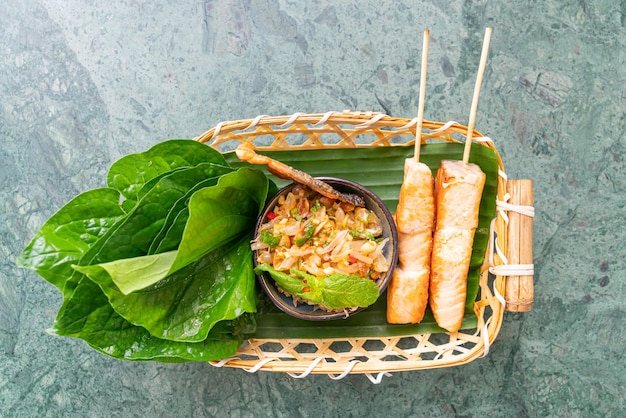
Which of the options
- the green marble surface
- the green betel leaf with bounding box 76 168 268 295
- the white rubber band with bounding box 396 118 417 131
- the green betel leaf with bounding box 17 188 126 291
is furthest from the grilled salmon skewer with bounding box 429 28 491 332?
the green betel leaf with bounding box 17 188 126 291

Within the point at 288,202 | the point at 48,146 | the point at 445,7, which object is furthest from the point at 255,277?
the point at 445,7

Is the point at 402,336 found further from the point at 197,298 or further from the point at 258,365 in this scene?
the point at 197,298

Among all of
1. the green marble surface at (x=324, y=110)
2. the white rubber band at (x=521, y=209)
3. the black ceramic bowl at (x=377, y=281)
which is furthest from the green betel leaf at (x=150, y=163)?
the white rubber band at (x=521, y=209)

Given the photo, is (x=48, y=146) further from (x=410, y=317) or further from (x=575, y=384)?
(x=575, y=384)

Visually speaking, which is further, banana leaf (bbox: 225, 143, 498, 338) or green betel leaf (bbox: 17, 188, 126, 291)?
banana leaf (bbox: 225, 143, 498, 338)

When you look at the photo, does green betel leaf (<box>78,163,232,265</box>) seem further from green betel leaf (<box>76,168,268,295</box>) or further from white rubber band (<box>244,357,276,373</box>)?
white rubber band (<box>244,357,276,373</box>)

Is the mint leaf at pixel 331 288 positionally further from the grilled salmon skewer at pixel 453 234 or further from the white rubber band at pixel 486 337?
the white rubber band at pixel 486 337
